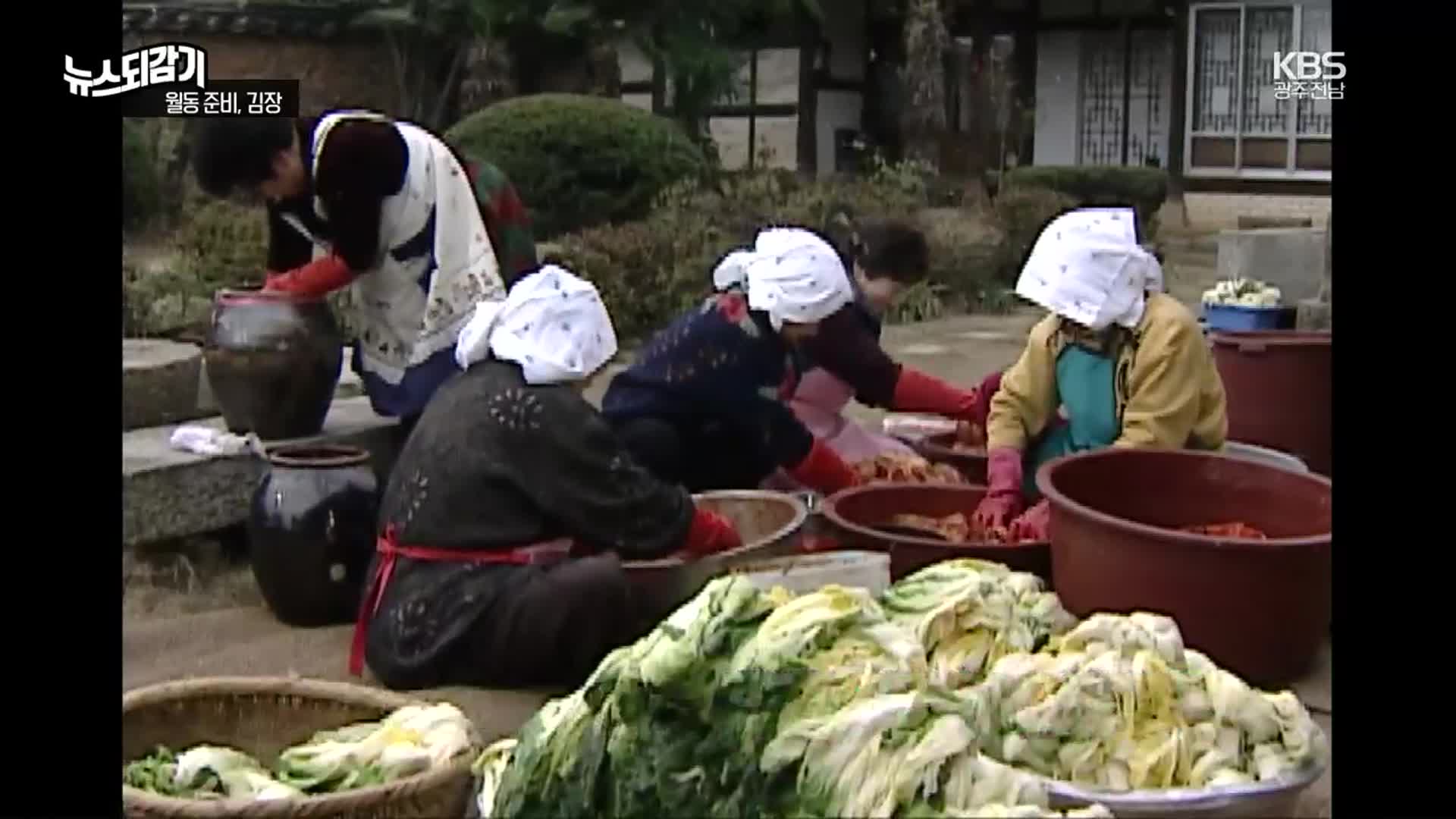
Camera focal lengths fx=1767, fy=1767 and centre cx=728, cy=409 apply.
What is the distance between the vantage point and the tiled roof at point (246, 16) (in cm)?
1496

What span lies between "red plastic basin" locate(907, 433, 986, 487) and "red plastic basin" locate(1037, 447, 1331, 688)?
3.02ft

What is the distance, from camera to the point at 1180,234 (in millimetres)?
17125

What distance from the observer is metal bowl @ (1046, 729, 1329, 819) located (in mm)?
2494

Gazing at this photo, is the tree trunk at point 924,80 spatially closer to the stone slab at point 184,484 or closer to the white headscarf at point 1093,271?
the stone slab at point 184,484

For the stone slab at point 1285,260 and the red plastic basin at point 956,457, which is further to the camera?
the stone slab at point 1285,260

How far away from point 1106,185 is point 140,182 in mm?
8534

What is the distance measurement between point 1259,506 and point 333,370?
9.53 feet

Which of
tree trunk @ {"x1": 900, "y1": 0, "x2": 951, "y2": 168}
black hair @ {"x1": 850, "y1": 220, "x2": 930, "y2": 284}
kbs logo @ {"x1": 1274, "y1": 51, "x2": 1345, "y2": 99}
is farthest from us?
tree trunk @ {"x1": 900, "y1": 0, "x2": 951, "y2": 168}

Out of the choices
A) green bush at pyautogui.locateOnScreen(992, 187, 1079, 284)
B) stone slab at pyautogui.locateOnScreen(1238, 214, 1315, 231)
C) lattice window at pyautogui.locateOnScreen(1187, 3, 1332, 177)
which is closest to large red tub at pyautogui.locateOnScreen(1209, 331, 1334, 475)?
green bush at pyautogui.locateOnScreen(992, 187, 1079, 284)

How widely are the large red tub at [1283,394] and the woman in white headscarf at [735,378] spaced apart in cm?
161

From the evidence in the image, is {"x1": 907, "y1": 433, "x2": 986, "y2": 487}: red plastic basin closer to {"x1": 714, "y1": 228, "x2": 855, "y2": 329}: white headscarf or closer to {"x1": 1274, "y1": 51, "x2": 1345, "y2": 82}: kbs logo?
{"x1": 714, "y1": 228, "x2": 855, "y2": 329}: white headscarf

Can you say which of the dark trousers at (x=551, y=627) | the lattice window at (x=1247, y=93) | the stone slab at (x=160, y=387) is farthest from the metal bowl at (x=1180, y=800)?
the lattice window at (x=1247, y=93)

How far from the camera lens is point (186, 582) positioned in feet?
17.6

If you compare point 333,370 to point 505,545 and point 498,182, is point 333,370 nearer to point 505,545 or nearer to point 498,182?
point 498,182
